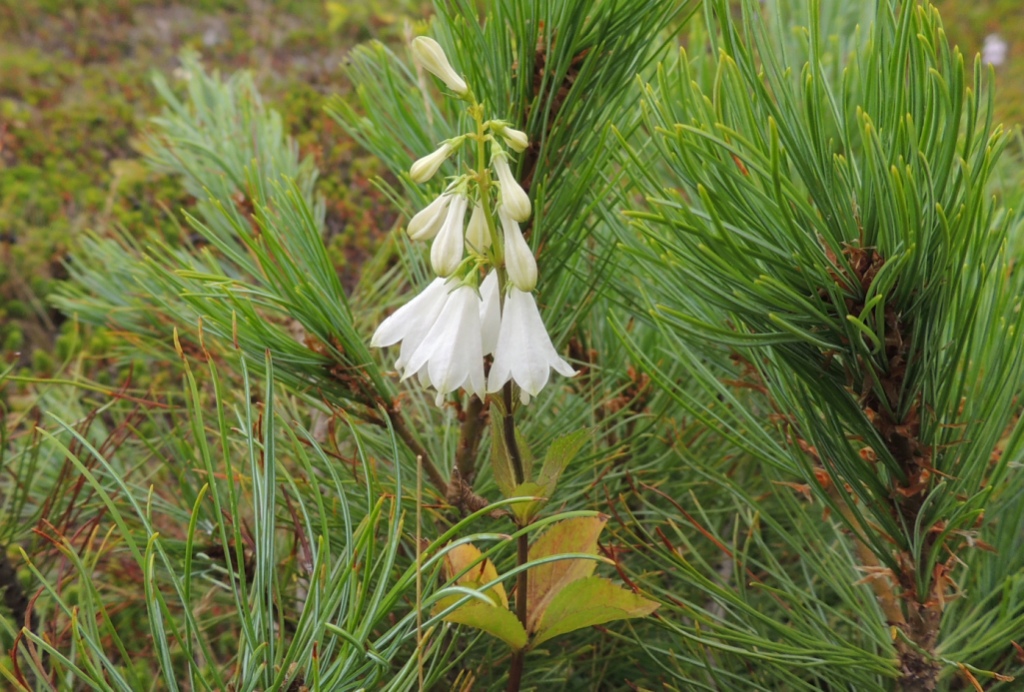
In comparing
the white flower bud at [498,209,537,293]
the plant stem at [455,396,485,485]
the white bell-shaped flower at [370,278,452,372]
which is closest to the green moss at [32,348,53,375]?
the plant stem at [455,396,485,485]

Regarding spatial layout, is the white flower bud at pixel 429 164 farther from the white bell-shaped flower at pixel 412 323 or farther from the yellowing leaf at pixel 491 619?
the yellowing leaf at pixel 491 619

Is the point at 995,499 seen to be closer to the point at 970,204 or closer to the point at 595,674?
the point at 970,204

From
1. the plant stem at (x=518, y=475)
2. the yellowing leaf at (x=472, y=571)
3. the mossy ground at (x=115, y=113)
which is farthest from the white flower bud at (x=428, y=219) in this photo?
the mossy ground at (x=115, y=113)

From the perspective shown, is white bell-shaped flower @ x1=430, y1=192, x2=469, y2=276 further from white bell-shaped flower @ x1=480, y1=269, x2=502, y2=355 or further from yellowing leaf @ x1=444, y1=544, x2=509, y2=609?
yellowing leaf @ x1=444, y1=544, x2=509, y2=609

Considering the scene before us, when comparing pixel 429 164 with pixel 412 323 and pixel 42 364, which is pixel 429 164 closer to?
pixel 412 323

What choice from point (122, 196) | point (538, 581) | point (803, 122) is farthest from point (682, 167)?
point (122, 196)
